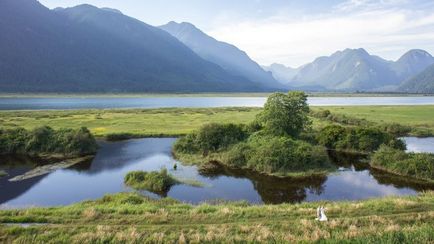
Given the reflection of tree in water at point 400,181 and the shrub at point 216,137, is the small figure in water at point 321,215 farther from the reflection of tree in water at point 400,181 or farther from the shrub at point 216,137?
the shrub at point 216,137

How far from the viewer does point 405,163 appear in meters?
51.8

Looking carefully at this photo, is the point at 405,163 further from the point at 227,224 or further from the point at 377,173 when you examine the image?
the point at 227,224

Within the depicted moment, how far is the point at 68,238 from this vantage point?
23.4 metres

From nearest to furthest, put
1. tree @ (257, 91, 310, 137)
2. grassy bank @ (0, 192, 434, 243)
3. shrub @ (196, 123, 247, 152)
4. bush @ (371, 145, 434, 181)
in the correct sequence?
grassy bank @ (0, 192, 434, 243) → bush @ (371, 145, 434, 181) → shrub @ (196, 123, 247, 152) → tree @ (257, 91, 310, 137)

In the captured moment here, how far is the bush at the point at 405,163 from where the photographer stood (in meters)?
49.7

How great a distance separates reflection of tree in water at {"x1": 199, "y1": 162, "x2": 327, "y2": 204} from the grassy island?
6.97 ft

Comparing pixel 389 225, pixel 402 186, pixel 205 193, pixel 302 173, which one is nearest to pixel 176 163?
pixel 205 193

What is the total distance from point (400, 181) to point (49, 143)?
201 feet

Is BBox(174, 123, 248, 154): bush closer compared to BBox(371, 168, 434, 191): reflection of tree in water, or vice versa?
BBox(371, 168, 434, 191): reflection of tree in water

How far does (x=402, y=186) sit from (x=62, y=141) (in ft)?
192

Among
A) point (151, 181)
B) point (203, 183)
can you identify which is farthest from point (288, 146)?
point (151, 181)

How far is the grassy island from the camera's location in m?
53.8

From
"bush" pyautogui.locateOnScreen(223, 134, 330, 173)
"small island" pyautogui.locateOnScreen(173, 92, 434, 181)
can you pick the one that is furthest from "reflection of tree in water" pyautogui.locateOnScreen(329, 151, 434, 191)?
"bush" pyautogui.locateOnScreen(223, 134, 330, 173)

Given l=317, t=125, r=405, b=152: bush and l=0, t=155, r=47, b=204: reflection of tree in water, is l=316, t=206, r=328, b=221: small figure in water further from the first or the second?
l=317, t=125, r=405, b=152: bush
